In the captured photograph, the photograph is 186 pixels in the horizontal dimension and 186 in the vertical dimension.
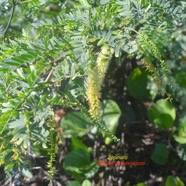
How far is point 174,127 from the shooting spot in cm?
275

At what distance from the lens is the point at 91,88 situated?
4.16 ft

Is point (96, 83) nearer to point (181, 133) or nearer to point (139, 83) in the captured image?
point (181, 133)

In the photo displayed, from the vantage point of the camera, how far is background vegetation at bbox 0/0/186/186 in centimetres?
136

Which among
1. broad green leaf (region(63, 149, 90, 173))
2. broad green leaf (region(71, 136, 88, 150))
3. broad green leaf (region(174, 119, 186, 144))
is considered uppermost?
broad green leaf (region(174, 119, 186, 144))

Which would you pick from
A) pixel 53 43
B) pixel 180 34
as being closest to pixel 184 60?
pixel 180 34

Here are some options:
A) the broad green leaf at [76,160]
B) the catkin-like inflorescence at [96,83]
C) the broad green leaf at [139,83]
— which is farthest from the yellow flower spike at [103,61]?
the broad green leaf at [139,83]

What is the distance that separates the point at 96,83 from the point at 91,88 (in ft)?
0.08

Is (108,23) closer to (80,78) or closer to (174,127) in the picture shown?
(80,78)

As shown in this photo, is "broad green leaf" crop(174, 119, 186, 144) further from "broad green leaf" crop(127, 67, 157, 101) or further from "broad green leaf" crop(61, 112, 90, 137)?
"broad green leaf" crop(61, 112, 90, 137)

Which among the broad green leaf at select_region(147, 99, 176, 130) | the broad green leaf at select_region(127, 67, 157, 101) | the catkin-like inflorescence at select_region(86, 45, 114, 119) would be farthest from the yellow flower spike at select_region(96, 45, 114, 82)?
the broad green leaf at select_region(127, 67, 157, 101)

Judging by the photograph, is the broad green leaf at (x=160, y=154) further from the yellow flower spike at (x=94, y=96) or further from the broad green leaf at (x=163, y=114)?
the yellow flower spike at (x=94, y=96)

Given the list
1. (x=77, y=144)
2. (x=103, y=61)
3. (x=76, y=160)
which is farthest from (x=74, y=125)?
(x=103, y=61)

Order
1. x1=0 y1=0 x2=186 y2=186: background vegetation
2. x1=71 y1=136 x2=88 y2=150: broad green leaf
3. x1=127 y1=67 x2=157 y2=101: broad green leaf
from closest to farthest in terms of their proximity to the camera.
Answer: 1. x1=0 y1=0 x2=186 y2=186: background vegetation
2. x1=71 y1=136 x2=88 y2=150: broad green leaf
3. x1=127 y1=67 x2=157 y2=101: broad green leaf

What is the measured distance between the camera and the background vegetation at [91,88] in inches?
53.6
